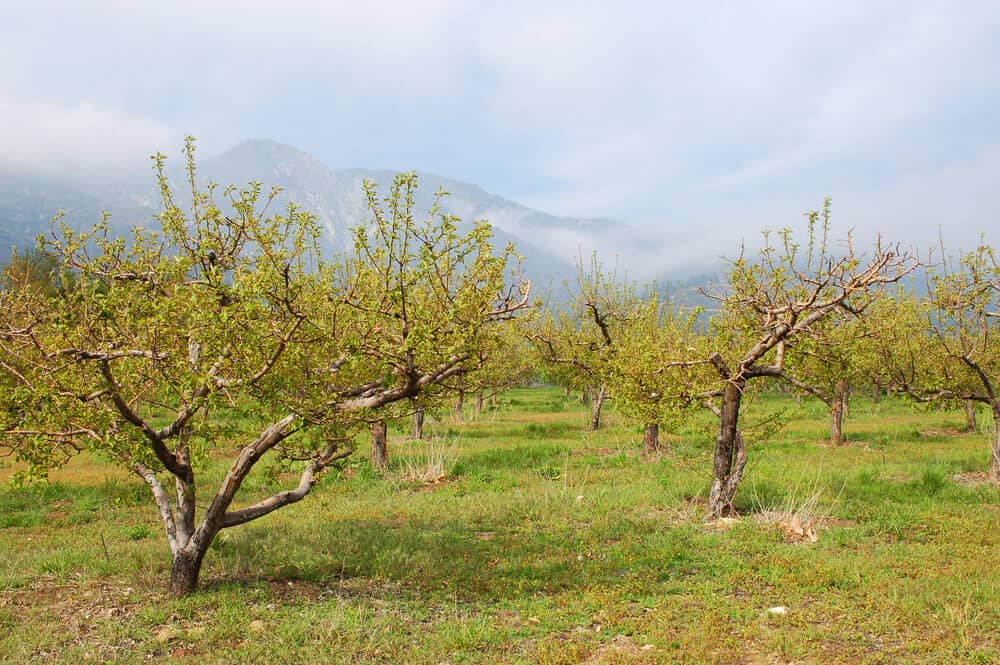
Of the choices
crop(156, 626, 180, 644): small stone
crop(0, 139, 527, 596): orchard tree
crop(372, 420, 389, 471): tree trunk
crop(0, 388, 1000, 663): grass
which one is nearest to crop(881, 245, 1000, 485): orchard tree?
crop(0, 388, 1000, 663): grass

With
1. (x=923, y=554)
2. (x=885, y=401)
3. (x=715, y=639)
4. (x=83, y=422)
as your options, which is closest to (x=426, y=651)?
(x=715, y=639)

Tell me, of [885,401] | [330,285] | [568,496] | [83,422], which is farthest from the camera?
[885,401]

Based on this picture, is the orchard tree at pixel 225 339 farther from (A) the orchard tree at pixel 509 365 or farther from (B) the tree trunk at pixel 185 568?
(A) the orchard tree at pixel 509 365

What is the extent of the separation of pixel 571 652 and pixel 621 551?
4126 mm

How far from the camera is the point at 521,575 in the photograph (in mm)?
9938

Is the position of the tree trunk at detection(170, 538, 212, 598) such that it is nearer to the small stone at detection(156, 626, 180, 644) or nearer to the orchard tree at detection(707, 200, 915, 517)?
the small stone at detection(156, 626, 180, 644)

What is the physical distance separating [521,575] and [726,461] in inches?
212

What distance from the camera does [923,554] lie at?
1048 cm

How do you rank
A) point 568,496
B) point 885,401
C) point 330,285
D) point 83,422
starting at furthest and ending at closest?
point 885,401 → point 568,496 → point 330,285 → point 83,422

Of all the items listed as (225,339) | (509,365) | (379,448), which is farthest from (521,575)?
(509,365)

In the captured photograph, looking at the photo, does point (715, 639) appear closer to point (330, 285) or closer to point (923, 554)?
point (923, 554)

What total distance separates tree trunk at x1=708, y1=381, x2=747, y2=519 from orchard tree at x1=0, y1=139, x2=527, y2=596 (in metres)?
6.34

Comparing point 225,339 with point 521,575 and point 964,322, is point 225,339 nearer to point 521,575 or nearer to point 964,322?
point 521,575

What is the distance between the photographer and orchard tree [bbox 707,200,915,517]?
10852 mm
